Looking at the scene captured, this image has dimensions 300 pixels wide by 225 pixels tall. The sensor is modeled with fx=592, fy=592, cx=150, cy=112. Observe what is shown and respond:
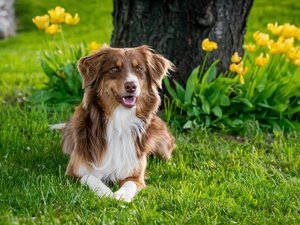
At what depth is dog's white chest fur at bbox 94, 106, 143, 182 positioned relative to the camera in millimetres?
5344

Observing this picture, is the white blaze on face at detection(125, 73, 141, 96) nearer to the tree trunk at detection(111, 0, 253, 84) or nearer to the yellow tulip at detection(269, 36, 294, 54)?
the tree trunk at detection(111, 0, 253, 84)

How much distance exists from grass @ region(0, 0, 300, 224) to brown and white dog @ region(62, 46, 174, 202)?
0.22m

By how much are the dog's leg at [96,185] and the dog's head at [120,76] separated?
2.16 ft

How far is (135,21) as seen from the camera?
7414mm

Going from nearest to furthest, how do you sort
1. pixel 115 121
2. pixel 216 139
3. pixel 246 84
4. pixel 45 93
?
pixel 115 121 < pixel 216 139 < pixel 246 84 < pixel 45 93

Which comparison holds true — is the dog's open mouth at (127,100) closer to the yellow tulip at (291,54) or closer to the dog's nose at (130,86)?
the dog's nose at (130,86)

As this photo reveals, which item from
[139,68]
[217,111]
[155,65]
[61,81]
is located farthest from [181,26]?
[139,68]

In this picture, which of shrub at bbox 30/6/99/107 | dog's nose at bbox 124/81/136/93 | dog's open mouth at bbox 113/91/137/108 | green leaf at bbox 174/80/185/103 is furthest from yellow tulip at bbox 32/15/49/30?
dog's nose at bbox 124/81/136/93

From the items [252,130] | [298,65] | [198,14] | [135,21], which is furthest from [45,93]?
[298,65]

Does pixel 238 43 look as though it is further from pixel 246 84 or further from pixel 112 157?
pixel 112 157

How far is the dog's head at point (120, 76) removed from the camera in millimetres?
5086

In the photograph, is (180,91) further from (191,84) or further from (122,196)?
(122,196)

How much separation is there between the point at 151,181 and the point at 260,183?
101 centimetres

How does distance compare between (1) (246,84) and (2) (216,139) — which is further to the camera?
(1) (246,84)
